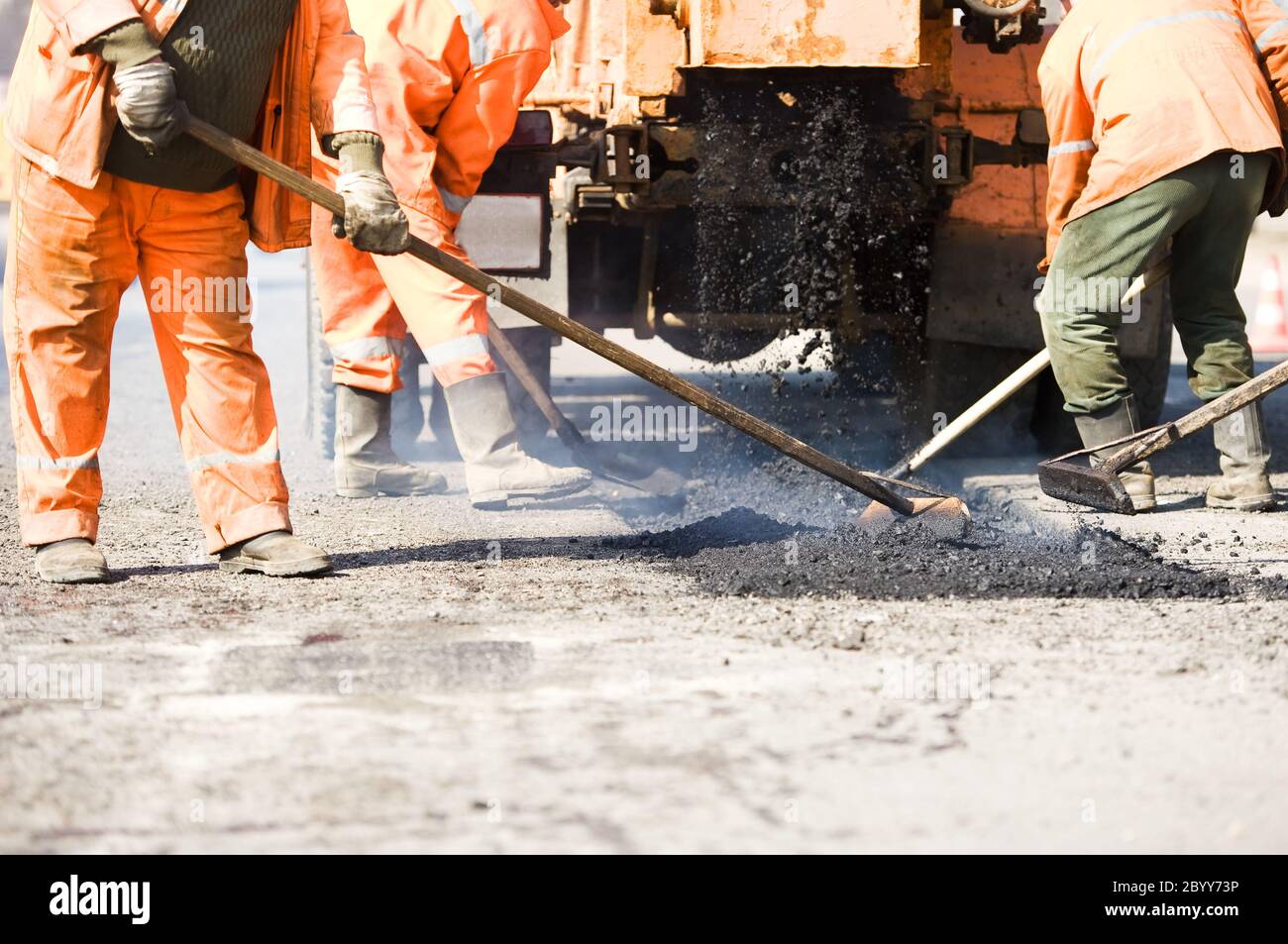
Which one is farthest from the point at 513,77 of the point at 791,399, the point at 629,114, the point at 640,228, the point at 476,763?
the point at 476,763

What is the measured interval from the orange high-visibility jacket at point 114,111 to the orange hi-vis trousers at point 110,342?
10 centimetres

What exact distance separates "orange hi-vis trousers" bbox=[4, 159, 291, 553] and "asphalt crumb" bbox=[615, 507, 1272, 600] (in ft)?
3.53

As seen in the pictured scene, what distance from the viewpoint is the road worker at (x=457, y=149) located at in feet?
15.5

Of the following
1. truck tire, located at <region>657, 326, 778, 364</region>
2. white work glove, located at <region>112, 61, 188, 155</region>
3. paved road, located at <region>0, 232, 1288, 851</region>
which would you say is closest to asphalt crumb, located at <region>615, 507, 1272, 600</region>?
paved road, located at <region>0, 232, 1288, 851</region>

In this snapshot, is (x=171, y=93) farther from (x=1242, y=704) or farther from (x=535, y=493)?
(x=1242, y=704)

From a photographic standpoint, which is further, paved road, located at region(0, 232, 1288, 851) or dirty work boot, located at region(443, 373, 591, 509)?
dirty work boot, located at region(443, 373, 591, 509)

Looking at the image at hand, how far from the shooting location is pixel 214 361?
151 inches

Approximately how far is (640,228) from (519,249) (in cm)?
58

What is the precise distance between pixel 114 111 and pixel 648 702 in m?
1.91

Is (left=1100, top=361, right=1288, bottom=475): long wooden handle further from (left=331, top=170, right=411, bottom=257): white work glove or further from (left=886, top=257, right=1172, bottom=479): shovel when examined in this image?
(left=331, top=170, right=411, bottom=257): white work glove

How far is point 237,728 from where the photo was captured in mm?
2492

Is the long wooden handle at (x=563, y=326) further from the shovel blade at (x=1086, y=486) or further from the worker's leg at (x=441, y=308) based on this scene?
the worker's leg at (x=441, y=308)

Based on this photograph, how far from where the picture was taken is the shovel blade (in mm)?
4273

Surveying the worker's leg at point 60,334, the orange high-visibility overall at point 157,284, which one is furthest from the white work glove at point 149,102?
the worker's leg at point 60,334
